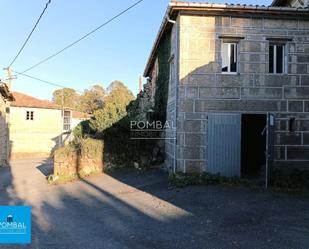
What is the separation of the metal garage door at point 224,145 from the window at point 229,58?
163 centimetres

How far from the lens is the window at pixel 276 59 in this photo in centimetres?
1219

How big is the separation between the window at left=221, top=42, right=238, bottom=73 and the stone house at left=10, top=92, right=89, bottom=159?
1094 inches

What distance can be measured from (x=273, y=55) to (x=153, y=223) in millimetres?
7758

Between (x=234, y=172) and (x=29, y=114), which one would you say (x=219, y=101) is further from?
(x=29, y=114)

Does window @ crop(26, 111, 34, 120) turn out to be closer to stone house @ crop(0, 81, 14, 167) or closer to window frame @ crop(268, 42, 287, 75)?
stone house @ crop(0, 81, 14, 167)

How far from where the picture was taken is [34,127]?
36188 mm

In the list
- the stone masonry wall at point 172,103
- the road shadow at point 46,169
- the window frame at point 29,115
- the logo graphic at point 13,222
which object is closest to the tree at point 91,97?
the window frame at point 29,115

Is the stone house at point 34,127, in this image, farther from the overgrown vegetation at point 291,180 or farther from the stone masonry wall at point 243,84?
the overgrown vegetation at point 291,180

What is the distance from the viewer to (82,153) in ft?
50.4

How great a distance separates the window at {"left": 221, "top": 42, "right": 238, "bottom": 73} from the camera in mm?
12055

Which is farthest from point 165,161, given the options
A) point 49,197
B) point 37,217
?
point 37,217

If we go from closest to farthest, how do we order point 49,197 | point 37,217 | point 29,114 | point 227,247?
point 227,247 < point 37,217 < point 49,197 < point 29,114

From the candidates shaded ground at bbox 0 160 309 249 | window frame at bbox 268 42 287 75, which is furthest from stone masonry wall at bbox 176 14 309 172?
shaded ground at bbox 0 160 309 249

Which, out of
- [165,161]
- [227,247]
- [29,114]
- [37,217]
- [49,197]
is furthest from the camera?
[29,114]
